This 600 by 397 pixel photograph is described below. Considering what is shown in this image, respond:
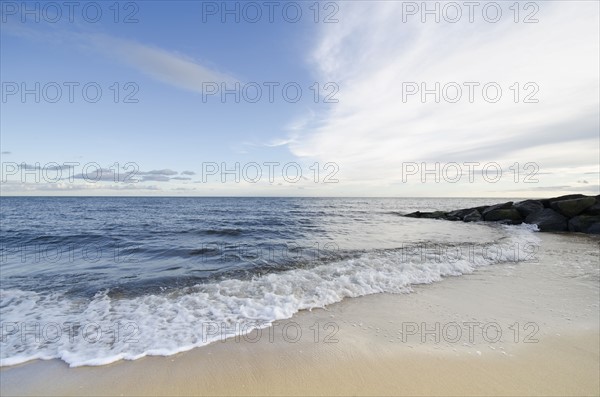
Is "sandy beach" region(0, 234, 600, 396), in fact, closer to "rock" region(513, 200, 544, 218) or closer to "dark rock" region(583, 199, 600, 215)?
"dark rock" region(583, 199, 600, 215)

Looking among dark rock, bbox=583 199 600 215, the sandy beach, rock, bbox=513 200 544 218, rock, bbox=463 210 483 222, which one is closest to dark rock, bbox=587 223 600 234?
dark rock, bbox=583 199 600 215

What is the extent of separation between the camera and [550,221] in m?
19.3

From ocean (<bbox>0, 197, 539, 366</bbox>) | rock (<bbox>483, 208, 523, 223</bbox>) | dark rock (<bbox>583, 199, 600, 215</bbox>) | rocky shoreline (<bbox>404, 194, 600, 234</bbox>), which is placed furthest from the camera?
rock (<bbox>483, 208, 523, 223</bbox>)

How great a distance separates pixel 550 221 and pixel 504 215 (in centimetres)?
455

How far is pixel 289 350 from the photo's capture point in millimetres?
4078

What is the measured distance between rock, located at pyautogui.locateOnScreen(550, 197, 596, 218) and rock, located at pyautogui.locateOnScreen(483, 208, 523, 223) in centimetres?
320

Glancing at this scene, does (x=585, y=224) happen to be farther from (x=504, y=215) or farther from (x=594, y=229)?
(x=504, y=215)

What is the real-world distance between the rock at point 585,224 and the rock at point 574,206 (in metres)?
0.78

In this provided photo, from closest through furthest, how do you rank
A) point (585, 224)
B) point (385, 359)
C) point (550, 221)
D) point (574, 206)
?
point (385, 359) < point (585, 224) < point (574, 206) < point (550, 221)

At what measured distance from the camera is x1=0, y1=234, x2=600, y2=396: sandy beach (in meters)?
3.24

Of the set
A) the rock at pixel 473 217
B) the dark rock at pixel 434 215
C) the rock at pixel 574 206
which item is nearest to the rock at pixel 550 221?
the rock at pixel 574 206

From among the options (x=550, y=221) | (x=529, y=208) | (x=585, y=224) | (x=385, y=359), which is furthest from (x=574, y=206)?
(x=385, y=359)

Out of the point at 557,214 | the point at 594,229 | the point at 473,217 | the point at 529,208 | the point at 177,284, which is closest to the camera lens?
the point at 177,284

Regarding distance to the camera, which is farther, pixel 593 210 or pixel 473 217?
pixel 473 217
